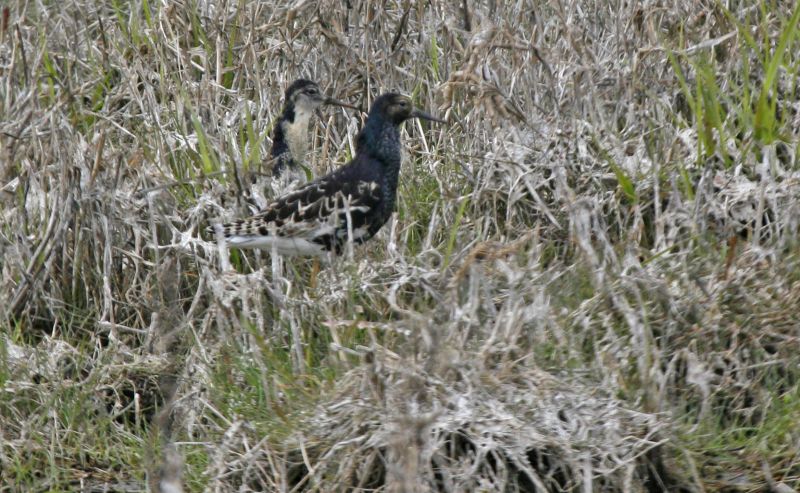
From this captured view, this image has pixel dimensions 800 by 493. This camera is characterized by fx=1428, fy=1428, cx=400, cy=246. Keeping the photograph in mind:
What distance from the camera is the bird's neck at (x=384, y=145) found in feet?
17.8

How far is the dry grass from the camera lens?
4.04 metres

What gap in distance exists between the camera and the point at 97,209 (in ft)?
17.4

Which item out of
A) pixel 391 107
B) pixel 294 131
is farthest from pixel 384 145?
pixel 294 131

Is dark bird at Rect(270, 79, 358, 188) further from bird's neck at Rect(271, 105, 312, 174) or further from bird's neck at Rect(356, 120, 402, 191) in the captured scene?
bird's neck at Rect(356, 120, 402, 191)

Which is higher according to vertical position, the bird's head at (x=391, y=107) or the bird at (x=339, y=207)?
the bird's head at (x=391, y=107)

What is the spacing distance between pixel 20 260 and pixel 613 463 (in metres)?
2.38

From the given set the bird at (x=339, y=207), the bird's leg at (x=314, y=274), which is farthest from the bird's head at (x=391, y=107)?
the bird's leg at (x=314, y=274)

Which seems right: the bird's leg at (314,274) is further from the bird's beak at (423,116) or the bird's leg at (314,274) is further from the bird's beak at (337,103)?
the bird's beak at (337,103)

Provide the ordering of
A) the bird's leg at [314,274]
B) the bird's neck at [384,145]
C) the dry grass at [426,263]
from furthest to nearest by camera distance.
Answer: the bird's neck at [384,145] → the bird's leg at [314,274] → the dry grass at [426,263]

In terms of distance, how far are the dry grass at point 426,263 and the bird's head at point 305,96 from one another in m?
0.22

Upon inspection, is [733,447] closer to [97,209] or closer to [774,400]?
[774,400]

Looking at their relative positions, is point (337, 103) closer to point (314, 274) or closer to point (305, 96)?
point (305, 96)

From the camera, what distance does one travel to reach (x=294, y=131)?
591 centimetres

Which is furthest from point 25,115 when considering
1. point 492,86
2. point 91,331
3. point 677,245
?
point 677,245
